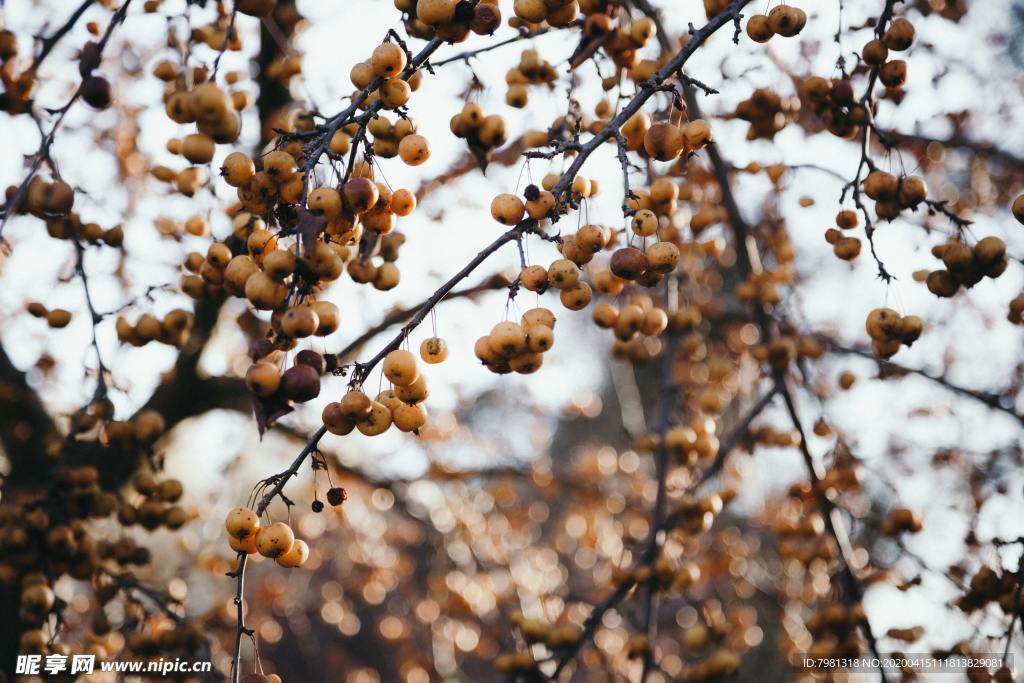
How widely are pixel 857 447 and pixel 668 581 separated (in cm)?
174

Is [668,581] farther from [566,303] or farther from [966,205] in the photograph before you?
[966,205]

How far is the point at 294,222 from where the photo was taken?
6.08 feet

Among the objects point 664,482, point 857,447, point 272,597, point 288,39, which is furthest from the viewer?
point 272,597

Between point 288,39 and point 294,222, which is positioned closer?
point 294,222

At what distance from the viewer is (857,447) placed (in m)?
4.24

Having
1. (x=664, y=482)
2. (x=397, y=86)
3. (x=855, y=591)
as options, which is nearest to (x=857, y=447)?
(x=855, y=591)

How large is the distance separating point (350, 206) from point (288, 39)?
3418mm

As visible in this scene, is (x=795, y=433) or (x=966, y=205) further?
(x=966, y=205)

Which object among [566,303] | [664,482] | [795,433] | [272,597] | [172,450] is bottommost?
[272,597]

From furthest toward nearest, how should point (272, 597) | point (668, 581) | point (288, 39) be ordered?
point (272, 597), point (288, 39), point (668, 581)

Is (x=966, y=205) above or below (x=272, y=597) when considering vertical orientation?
above

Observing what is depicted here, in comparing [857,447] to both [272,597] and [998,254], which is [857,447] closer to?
[998,254]

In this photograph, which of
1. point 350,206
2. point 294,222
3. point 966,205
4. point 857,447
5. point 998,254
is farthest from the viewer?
point 966,205

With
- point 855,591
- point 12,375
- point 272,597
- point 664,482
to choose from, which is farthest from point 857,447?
point 272,597
